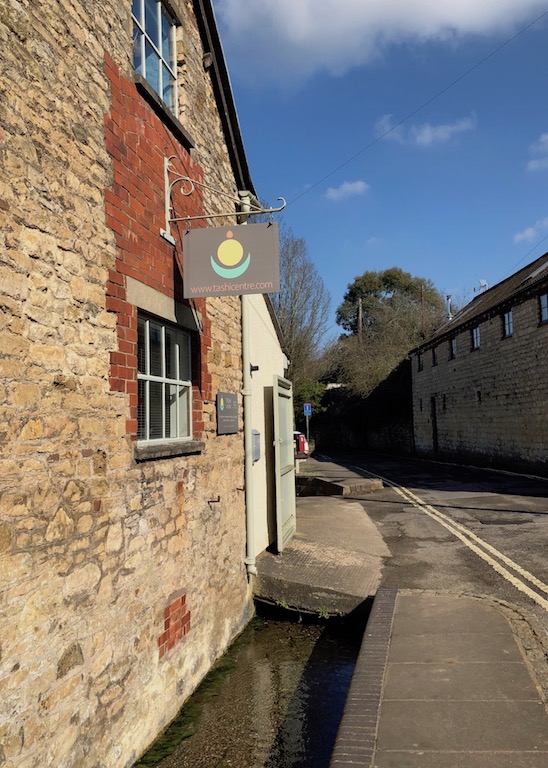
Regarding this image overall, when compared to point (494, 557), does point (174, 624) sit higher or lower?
higher

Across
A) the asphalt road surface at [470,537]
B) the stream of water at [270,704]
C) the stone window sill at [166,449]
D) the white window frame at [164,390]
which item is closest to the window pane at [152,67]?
the white window frame at [164,390]

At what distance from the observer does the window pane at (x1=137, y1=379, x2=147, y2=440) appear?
4.56 m

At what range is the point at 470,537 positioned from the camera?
901 cm

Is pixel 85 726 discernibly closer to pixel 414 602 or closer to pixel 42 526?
pixel 42 526

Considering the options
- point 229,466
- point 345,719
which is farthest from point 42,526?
Result: point 229,466

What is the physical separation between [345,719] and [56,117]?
13.4 feet

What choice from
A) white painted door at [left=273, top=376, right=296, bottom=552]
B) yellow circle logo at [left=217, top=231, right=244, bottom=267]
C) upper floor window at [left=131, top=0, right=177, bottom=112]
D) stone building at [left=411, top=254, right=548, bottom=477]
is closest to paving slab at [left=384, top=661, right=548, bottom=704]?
white painted door at [left=273, top=376, right=296, bottom=552]

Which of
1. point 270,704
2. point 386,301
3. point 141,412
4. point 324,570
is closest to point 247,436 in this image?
point 324,570

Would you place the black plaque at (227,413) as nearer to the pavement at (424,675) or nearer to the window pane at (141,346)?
the window pane at (141,346)

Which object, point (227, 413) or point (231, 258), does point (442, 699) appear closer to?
point (227, 413)

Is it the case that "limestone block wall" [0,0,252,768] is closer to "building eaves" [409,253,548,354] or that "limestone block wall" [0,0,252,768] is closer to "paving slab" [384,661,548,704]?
"paving slab" [384,661,548,704]

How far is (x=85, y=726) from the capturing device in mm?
3406

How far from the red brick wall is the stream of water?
2396 mm

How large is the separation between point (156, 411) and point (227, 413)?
60.7 inches
